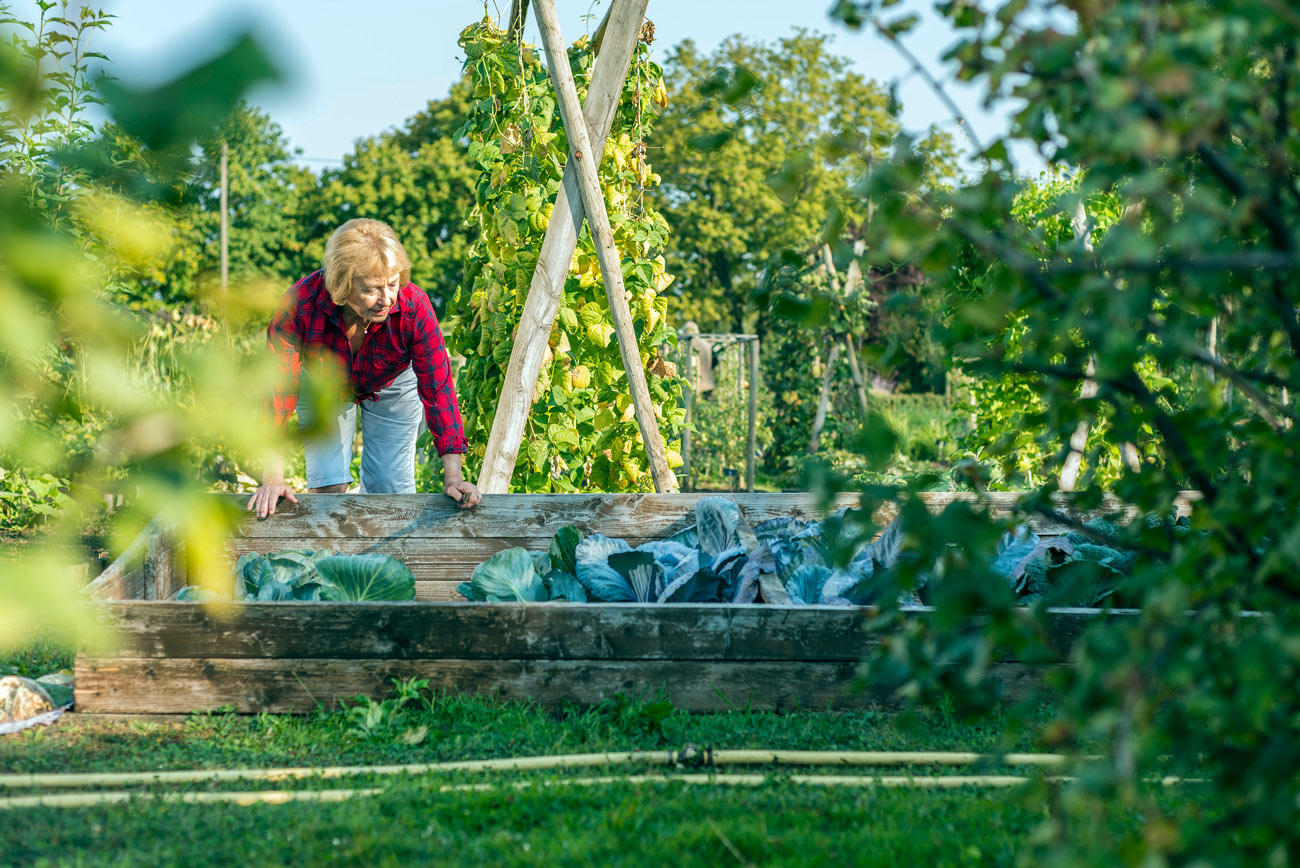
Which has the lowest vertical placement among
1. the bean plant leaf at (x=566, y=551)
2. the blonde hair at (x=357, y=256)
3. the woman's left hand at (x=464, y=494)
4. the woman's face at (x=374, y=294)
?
the bean plant leaf at (x=566, y=551)

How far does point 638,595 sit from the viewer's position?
361 cm

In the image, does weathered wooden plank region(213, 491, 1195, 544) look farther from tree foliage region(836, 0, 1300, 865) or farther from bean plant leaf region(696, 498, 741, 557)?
tree foliage region(836, 0, 1300, 865)

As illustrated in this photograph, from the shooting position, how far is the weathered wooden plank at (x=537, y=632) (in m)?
3.04

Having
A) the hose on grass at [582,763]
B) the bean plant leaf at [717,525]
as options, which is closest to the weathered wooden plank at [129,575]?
the hose on grass at [582,763]

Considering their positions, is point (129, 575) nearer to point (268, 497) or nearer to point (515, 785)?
point (268, 497)

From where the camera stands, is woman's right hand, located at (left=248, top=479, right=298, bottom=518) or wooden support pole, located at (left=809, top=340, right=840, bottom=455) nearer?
woman's right hand, located at (left=248, top=479, right=298, bottom=518)

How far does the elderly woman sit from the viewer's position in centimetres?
401

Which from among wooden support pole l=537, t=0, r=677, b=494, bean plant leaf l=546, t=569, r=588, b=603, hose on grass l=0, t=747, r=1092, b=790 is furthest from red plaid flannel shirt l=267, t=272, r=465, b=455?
hose on grass l=0, t=747, r=1092, b=790

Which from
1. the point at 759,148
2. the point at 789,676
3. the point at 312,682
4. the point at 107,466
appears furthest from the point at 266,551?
the point at 759,148

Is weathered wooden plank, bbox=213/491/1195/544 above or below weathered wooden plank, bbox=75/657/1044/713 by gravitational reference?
above

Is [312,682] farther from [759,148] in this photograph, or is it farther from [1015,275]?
[759,148]

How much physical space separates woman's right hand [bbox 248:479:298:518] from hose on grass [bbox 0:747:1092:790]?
158cm

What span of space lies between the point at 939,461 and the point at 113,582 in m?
12.9

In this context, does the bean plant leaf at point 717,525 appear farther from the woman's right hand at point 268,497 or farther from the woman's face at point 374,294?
the woman's right hand at point 268,497
